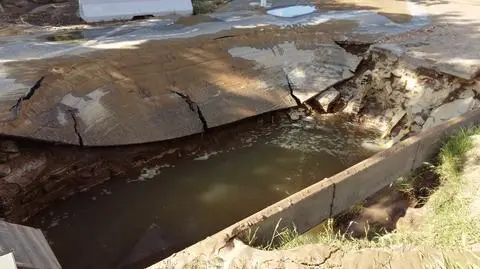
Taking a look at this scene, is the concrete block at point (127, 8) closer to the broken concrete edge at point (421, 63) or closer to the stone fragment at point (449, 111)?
the broken concrete edge at point (421, 63)

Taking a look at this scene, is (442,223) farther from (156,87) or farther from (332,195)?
(156,87)

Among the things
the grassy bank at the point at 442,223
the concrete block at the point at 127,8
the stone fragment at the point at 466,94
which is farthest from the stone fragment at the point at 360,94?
the concrete block at the point at 127,8

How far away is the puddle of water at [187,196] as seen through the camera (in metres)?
4.62

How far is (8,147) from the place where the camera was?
487cm

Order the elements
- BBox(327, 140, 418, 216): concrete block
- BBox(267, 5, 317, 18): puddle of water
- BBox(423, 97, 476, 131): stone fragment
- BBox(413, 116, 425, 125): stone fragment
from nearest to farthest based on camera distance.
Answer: BBox(327, 140, 418, 216): concrete block, BBox(423, 97, 476, 131): stone fragment, BBox(413, 116, 425, 125): stone fragment, BBox(267, 5, 317, 18): puddle of water

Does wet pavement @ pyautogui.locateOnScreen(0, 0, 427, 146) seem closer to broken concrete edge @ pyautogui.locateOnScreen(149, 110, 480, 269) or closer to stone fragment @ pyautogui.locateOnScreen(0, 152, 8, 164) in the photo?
stone fragment @ pyautogui.locateOnScreen(0, 152, 8, 164)

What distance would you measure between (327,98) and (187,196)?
3.09m

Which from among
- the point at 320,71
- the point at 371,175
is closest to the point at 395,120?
the point at 320,71

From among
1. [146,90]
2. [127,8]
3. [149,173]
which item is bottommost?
[149,173]

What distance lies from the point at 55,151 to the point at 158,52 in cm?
229

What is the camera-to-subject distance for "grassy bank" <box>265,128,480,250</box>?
327 cm

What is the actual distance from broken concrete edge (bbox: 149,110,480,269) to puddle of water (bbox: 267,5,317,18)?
4737mm

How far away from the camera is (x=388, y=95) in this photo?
704 cm

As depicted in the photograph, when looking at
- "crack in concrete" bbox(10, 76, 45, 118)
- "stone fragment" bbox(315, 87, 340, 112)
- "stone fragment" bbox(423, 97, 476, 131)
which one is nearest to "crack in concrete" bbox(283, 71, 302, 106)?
"stone fragment" bbox(315, 87, 340, 112)
